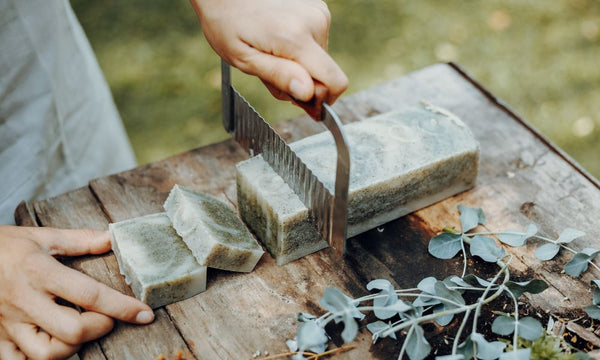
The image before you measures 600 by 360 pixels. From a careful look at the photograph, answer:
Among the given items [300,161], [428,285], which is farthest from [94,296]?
[428,285]

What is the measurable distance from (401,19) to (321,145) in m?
3.09

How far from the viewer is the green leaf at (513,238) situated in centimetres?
175

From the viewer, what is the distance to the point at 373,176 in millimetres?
1739

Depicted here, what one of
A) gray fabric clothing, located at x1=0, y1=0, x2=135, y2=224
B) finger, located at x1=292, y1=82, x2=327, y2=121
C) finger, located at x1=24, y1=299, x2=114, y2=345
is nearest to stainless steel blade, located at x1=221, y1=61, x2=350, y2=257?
finger, located at x1=292, y1=82, x2=327, y2=121

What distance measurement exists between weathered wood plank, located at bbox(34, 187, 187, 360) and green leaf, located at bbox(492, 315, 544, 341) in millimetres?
768

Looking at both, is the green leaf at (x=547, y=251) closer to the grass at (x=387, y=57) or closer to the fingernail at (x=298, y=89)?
the fingernail at (x=298, y=89)

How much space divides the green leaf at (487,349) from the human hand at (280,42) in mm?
680

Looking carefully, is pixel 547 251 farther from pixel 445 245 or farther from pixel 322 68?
pixel 322 68

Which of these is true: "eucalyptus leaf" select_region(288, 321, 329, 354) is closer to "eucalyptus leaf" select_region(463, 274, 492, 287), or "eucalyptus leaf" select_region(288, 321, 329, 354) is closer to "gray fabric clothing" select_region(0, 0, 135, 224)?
"eucalyptus leaf" select_region(463, 274, 492, 287)

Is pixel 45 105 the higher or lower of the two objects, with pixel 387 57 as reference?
higher

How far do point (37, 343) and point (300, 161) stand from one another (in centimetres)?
79

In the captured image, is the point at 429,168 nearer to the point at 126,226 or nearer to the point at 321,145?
the point at 321,145

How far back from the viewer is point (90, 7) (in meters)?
4.59

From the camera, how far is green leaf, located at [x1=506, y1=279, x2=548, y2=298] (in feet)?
5.08
